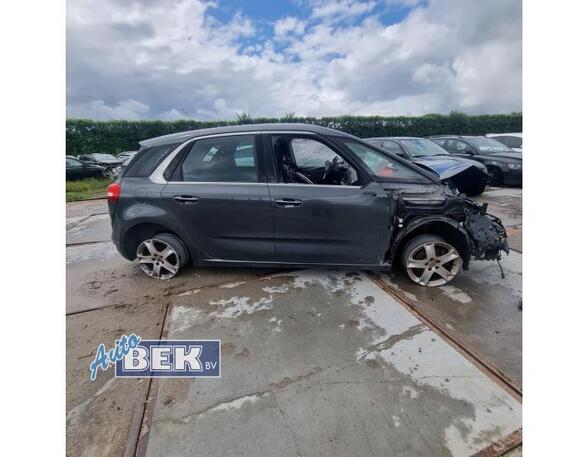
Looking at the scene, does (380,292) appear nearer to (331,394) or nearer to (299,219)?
(299,219)

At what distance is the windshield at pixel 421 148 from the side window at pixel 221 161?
541cm

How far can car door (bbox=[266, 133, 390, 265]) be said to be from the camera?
2836 millimetres

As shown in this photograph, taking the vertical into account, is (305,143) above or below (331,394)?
above

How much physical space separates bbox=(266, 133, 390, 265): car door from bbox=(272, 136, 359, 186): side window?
2cm

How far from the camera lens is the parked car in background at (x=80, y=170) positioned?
11.8 meters

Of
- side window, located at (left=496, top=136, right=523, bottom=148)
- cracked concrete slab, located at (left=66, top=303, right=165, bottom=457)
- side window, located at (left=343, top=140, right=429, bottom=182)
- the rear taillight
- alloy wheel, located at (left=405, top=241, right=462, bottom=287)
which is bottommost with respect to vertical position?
cracked concrete slab, located at (left=66, top=303, right=165, bottom=457)

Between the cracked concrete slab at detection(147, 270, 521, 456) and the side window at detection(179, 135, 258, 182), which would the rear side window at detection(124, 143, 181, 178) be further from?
the cracked concrete slab at detection(147, 270, 521, 456)

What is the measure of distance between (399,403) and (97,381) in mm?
2058

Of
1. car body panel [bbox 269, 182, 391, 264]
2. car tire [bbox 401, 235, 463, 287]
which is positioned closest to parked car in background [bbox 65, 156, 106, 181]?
car body panel [bbox 269, 182, 391, 264]

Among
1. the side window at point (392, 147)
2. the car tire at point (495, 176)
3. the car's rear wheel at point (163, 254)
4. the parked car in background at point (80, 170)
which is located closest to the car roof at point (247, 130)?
the car's rear wheel at point (163, 254)

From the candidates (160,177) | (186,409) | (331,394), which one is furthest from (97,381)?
(160,177)

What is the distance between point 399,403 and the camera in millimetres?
1798

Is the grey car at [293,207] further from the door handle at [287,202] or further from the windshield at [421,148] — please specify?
the windshield at [421,148]

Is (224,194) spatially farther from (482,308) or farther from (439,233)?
(482,308)
